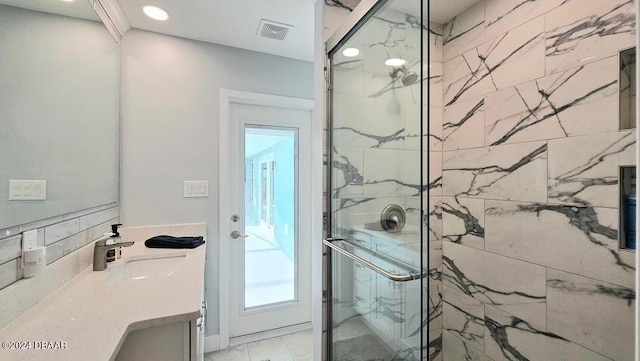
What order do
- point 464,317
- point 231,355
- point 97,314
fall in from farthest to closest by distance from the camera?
point 231,355
point 464,317
point 97,314

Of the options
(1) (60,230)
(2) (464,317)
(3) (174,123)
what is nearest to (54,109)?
(1) (60,230)

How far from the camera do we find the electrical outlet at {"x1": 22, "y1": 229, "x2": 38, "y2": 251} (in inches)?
39.9

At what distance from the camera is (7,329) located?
34.0 inches

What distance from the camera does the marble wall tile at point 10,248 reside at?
914 mm

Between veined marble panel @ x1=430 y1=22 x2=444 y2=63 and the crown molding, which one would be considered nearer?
the crown molding

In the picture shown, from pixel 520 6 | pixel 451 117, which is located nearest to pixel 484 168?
pixel 451 117

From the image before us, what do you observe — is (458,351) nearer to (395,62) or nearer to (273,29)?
(395,62)

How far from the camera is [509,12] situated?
151 centimetres

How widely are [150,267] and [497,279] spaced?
206 centimetres

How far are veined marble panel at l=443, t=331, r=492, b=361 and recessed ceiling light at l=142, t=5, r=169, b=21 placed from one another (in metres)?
2.92

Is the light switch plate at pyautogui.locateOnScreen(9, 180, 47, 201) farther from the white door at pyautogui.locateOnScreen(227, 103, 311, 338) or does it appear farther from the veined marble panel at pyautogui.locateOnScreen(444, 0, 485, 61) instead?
the veined marble panel at pyautogui.locateOnScreen(444, 0, 485, 61)

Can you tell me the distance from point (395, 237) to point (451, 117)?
3.51 ft

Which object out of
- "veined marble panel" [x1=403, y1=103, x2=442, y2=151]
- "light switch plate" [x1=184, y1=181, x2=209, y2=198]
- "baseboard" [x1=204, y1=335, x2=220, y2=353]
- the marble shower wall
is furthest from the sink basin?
the marble shower wall

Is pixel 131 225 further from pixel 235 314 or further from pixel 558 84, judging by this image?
pixel 558 84
